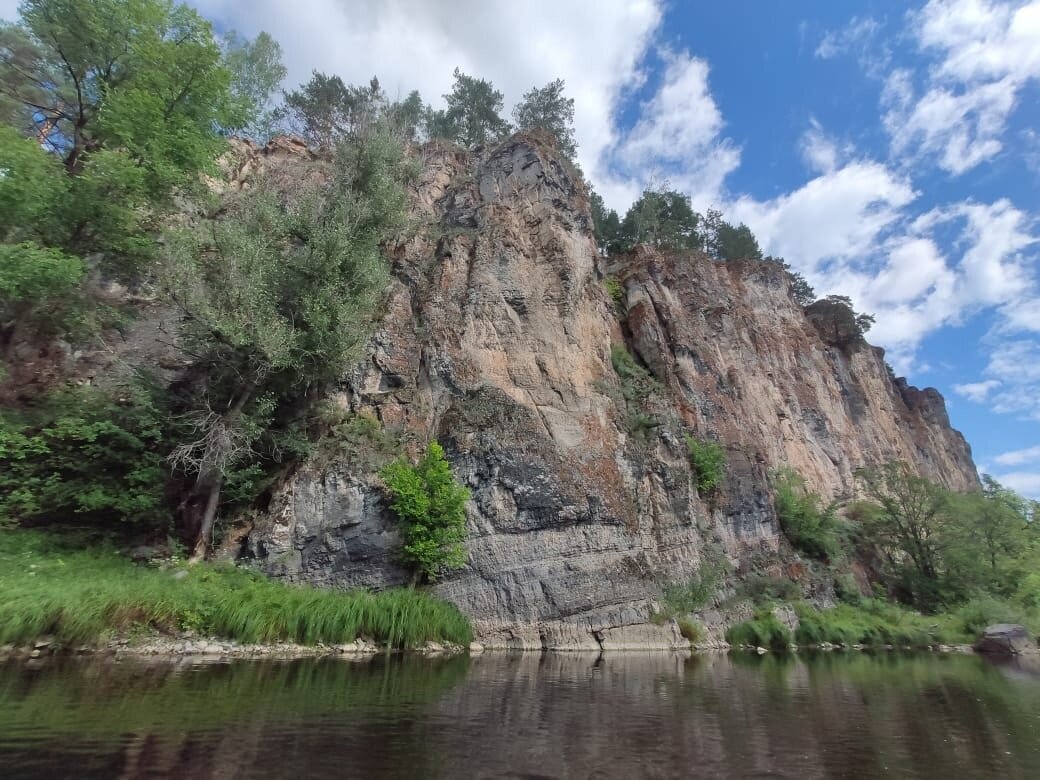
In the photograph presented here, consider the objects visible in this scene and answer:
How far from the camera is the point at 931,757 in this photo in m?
7.51

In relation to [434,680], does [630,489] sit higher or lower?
higher

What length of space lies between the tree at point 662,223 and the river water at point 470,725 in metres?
40.8

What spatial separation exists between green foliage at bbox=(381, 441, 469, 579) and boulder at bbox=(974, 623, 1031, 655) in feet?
93.6

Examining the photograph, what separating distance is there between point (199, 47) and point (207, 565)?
61.0ft

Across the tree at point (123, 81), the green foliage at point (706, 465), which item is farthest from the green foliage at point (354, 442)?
the green foliage at point (706, 465)

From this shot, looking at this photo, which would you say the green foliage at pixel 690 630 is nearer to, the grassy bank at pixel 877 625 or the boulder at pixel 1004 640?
the grassy bank at pixel 877 625

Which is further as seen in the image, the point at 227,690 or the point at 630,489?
the point at 630,489

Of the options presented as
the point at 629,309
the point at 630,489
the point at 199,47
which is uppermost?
the point at 629,309

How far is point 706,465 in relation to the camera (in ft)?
98.7

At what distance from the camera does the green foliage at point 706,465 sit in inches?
1179

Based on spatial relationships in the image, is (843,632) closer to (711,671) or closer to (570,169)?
(711,671)

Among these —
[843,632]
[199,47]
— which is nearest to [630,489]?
[843,632]

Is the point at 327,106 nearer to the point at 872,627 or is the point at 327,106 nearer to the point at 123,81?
the point at 123,81

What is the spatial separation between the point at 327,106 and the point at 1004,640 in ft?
184
